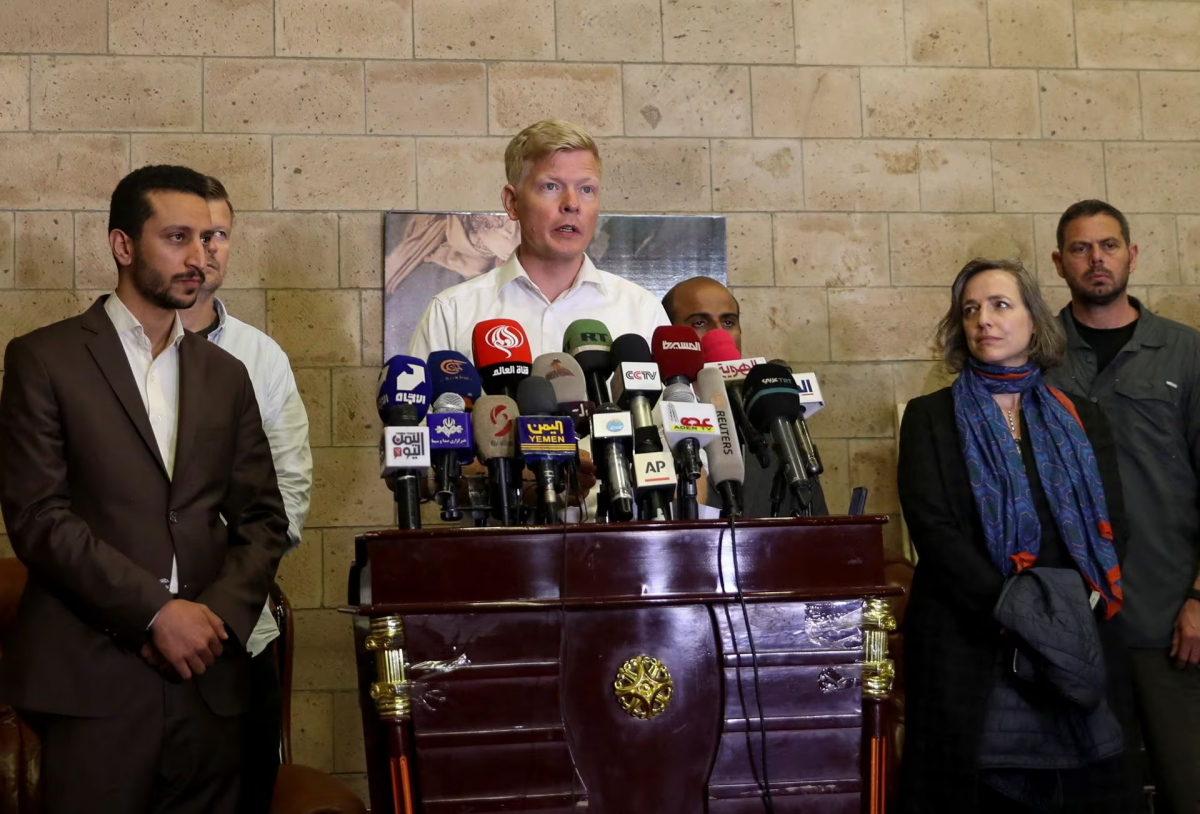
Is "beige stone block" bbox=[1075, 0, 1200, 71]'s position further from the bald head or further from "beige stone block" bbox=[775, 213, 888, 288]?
the bald head

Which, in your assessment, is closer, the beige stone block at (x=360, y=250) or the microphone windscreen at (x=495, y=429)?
the microphone windscreen at (x=495, y=429)

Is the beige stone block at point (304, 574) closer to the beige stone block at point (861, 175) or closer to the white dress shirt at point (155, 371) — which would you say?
the white dress shirt at point (155, 371)

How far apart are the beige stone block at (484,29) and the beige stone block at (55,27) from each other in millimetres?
1196

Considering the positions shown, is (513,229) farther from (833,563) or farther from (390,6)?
(833,563)

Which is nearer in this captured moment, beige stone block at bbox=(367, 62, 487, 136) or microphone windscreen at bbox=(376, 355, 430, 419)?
microphone windscreen at bbox=(376, 355, 430, 419)

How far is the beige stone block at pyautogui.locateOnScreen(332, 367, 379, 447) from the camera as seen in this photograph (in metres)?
A: 4.71

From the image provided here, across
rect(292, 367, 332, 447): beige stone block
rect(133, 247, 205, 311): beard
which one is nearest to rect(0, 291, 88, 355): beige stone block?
rect(292, 367, 332, 447): beige stone block

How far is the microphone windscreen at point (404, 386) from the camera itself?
2143 millimetres

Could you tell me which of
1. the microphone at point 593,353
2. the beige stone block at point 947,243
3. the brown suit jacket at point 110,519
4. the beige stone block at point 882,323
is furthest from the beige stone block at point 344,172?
the microphone at point 593,353

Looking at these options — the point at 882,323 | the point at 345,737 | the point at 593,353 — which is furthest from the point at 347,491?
the point at 593,353

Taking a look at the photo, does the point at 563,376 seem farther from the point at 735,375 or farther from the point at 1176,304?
the point at 1176,304

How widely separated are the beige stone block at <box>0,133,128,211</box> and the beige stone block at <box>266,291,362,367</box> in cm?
75

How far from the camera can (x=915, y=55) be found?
5184 mm

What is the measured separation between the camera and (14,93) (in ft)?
15.4
